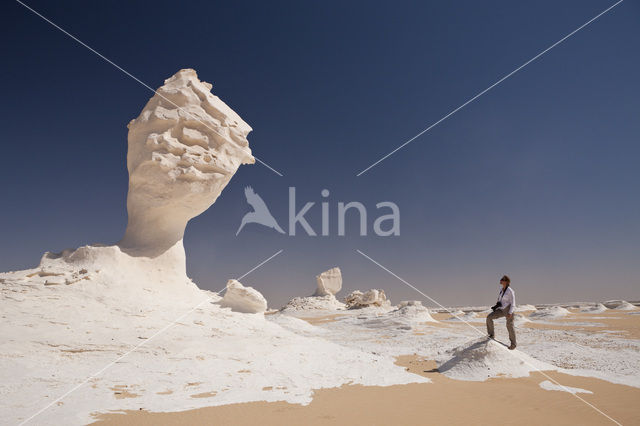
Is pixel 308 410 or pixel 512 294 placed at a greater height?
pixel 512 294

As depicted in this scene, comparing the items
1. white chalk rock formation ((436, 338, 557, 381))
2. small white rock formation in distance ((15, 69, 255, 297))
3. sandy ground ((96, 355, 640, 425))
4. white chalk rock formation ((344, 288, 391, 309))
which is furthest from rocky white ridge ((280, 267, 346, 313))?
sandy ground ((96, 355, 640, 425))

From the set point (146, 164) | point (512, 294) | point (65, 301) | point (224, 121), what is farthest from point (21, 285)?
point (512, 294)

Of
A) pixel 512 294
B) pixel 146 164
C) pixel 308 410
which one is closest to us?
pixel 308 410

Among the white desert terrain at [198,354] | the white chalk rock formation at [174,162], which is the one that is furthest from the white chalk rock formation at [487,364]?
the white chalk rock formation at [174,162]

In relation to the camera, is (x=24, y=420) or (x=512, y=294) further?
(x=512, y=294)

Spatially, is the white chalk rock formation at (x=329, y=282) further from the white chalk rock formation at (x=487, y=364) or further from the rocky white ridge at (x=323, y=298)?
the white chalk rock formation at (x=487, y=364)

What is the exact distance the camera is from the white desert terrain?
543 centimetres

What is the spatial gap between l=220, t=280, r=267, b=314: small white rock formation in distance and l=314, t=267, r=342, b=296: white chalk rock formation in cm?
3440

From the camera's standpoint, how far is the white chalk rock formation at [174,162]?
10.8 m

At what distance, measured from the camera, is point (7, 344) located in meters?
6.43

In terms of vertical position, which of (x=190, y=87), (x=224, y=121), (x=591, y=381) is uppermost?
(x=190, y=87)

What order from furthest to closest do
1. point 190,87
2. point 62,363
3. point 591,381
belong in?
point 190,87 → point 591,381 → point 62,363

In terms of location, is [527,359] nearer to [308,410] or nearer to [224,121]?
[308,410]

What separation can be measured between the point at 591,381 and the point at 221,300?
33.5 feet
